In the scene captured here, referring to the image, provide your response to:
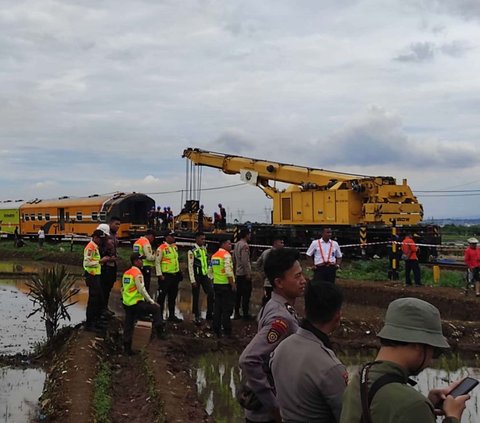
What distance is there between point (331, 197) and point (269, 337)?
17413mm

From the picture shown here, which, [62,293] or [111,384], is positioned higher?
[62,293]

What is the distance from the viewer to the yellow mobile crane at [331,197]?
790 inches

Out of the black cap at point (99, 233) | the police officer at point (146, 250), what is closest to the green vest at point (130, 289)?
the black cap at point (99, 233)

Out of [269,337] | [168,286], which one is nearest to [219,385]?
[168,286]

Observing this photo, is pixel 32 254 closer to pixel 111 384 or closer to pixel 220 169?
pixel 220 169

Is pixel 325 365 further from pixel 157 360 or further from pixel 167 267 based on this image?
pixel 167 267

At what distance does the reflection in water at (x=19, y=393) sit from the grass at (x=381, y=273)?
9.63 meters

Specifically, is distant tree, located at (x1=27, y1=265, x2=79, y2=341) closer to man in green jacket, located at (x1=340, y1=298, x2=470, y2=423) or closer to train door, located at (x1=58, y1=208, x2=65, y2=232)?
man in green jacket, located at (x1=340, y1=298, x2=470, y2=423)

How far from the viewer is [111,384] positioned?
7.63m

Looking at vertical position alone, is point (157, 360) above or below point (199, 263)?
below

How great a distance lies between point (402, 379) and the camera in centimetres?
214

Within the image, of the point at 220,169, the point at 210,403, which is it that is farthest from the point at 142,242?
the point at 220,169

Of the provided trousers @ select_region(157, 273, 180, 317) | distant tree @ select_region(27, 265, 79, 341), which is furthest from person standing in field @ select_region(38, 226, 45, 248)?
distant tree @ select_region(27, 265, 79, 341)

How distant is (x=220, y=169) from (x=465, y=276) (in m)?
12.8
